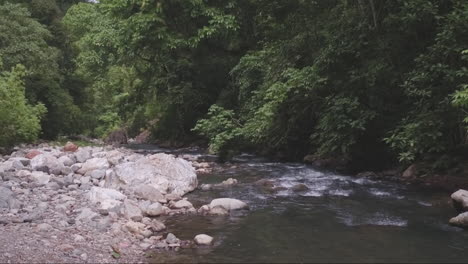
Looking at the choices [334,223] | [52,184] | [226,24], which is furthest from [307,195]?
[226,24]

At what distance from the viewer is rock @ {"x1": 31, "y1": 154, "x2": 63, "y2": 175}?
1062cm

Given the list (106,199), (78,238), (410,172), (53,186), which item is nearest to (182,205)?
(106,199)

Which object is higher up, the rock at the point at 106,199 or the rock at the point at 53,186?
the rock at the point at 106,199

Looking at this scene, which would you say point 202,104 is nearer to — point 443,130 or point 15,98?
point 15,98

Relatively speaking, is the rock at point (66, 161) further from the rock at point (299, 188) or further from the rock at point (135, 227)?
the rock at point (299, 188)

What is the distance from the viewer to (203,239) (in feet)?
19.1

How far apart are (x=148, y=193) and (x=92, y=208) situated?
146cm

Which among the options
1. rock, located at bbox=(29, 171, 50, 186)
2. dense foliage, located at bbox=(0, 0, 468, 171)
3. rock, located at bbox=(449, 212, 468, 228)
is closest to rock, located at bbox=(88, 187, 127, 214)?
rock, located at bbox=(29, 171, 50, 186)

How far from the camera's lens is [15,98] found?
686 inches

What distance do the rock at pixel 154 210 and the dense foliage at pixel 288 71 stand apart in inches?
179

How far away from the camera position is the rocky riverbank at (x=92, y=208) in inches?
206

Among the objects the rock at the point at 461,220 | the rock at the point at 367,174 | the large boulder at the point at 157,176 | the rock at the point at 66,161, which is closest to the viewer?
the rock at the point at 461,220

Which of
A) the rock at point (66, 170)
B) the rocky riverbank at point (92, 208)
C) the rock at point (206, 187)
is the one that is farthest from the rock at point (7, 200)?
the rock at point (206, 187)

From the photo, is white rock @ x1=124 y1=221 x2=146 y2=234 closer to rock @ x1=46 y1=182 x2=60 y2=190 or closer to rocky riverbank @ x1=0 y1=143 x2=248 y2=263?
rocky riverbank @ x1=0 y1=143 x2=248 y2=263
